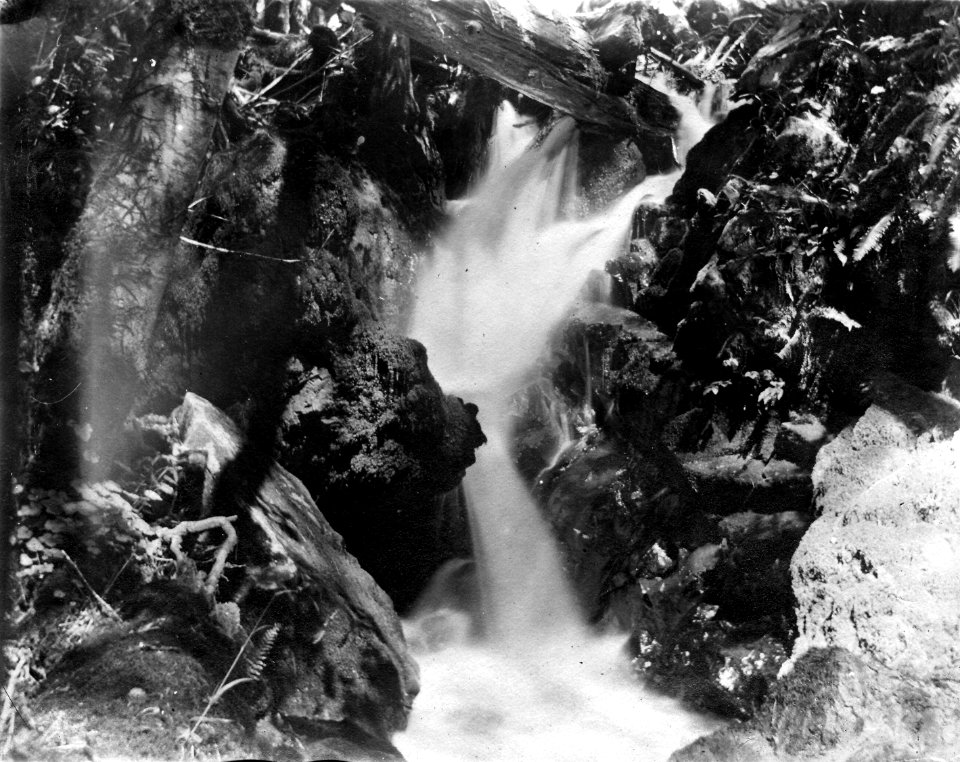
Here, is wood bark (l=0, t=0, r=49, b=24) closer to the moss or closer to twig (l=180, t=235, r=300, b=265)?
the moss

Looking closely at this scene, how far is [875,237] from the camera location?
295 centimetres

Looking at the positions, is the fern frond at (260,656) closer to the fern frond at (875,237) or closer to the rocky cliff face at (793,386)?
the rocky cliff face at (793,386)

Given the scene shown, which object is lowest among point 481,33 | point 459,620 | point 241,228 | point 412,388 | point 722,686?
point 459,620

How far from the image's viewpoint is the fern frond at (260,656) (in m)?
2.55

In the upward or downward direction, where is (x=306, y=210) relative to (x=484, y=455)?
upward

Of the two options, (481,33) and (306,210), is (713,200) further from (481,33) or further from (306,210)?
(306,210)

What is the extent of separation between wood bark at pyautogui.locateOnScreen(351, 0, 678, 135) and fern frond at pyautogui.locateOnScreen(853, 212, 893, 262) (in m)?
0.99

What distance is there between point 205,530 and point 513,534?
1.37 metres

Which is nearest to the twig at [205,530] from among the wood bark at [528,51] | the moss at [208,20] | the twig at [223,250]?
the twig at [223,250]

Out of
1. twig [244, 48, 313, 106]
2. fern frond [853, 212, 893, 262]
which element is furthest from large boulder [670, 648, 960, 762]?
twig [244, 48, 313, 106]

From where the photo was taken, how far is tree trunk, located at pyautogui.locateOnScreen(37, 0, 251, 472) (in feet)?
8.53

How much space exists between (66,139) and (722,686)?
11.0ft

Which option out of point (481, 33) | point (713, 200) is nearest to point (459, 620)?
point (713, 200)

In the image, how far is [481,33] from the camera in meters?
2.96
